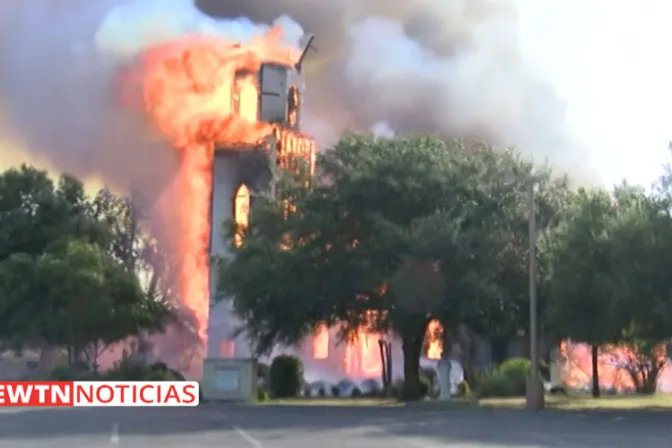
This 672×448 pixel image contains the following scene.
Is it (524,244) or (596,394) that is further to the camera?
(596,394)

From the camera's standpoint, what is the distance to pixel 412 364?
147 feet

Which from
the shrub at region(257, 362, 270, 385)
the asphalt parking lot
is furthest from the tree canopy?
the asphalt parking lot

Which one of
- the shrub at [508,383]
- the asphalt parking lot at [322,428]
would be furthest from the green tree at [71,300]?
the asphalt parking lot at [322,428]

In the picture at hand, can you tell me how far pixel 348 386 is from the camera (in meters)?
62.9

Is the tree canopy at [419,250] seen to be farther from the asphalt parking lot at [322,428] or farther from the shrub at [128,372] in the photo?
the shrub at [128,372]

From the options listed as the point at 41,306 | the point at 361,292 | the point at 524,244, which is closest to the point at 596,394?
the point at 524,244

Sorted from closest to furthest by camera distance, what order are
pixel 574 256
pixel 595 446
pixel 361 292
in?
1. pixel 595 446
2. pixel 574 256
3. pixel 361 292

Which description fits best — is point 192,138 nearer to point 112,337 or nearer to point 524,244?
point 112,337

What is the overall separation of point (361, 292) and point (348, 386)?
21.9 metres

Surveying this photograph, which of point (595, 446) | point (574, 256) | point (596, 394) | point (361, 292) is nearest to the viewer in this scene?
point (595, 446)

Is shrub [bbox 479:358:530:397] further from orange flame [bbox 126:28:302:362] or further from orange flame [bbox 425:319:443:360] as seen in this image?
orange flame [bbox 126:28:302:362]

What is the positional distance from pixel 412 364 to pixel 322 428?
1968cm

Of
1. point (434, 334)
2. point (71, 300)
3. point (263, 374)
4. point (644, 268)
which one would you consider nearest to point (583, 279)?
point (644, 268)

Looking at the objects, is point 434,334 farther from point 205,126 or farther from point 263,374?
point 205,126
